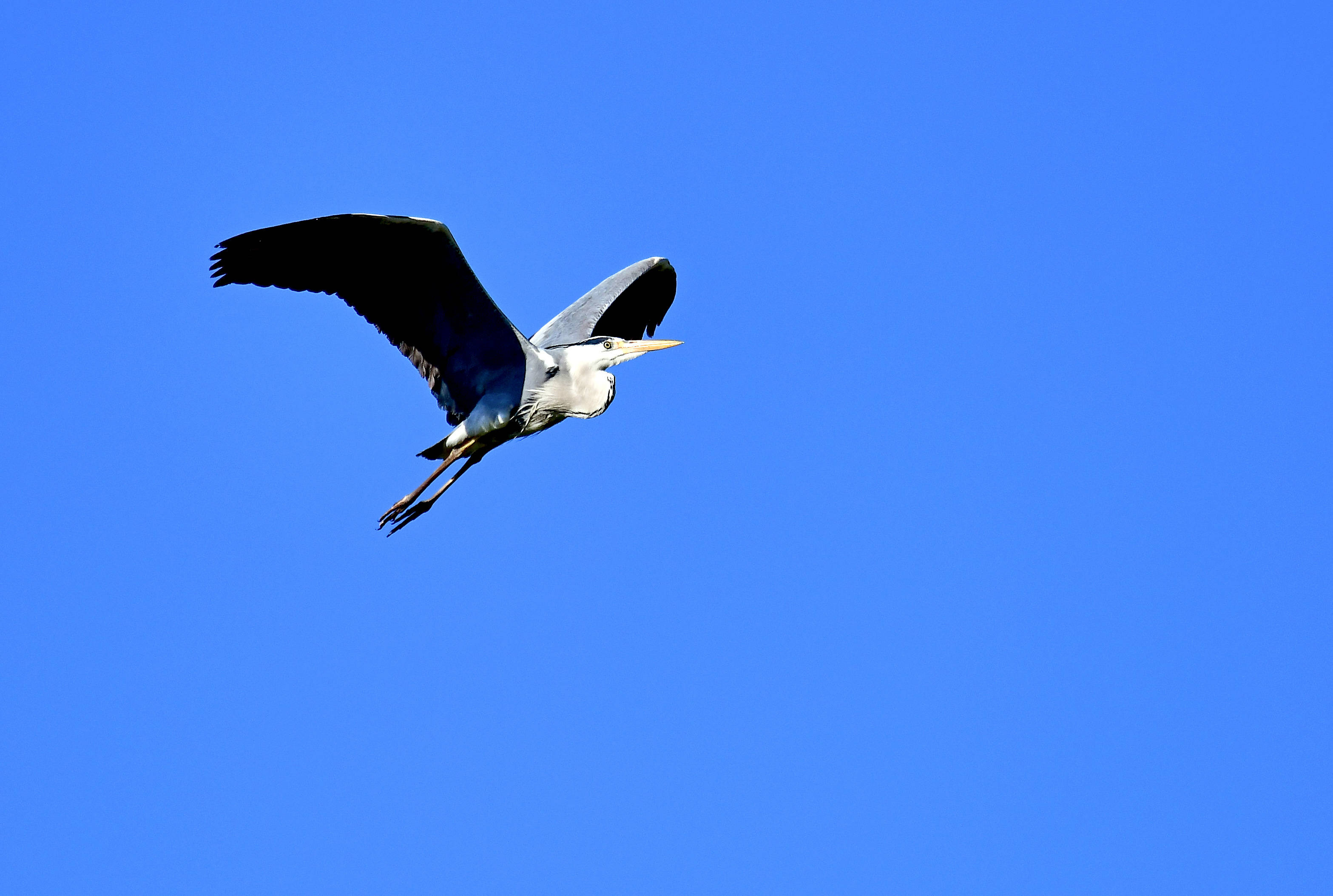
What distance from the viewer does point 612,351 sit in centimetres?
1056

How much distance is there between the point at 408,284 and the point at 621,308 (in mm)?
2936

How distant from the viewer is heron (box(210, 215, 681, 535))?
379 inches

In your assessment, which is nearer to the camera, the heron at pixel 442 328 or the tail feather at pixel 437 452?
the heron at pixel 442 328

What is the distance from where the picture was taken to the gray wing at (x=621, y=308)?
11961 mm

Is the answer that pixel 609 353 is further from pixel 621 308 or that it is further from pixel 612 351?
pixel 621 308

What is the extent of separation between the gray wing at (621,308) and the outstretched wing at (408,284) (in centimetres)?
108

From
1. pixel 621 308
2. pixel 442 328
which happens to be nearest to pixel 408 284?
pixel 442 328

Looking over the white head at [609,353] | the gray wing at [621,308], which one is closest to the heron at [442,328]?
the white head at [609,353]

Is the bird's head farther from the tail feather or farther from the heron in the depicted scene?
the tail feather

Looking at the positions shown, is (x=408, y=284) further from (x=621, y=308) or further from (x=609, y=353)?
(x=621, y=308)

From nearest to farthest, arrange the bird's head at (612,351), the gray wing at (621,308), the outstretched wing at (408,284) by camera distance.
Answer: the outstretched wing at (408,284)
the bird's head at (612,351)
the gray wing at (621,308)

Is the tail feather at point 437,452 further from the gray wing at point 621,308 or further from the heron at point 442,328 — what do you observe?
the gray wing at point 621,308

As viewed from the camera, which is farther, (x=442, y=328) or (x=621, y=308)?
(x=621, y=308)

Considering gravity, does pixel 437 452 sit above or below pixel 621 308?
below
